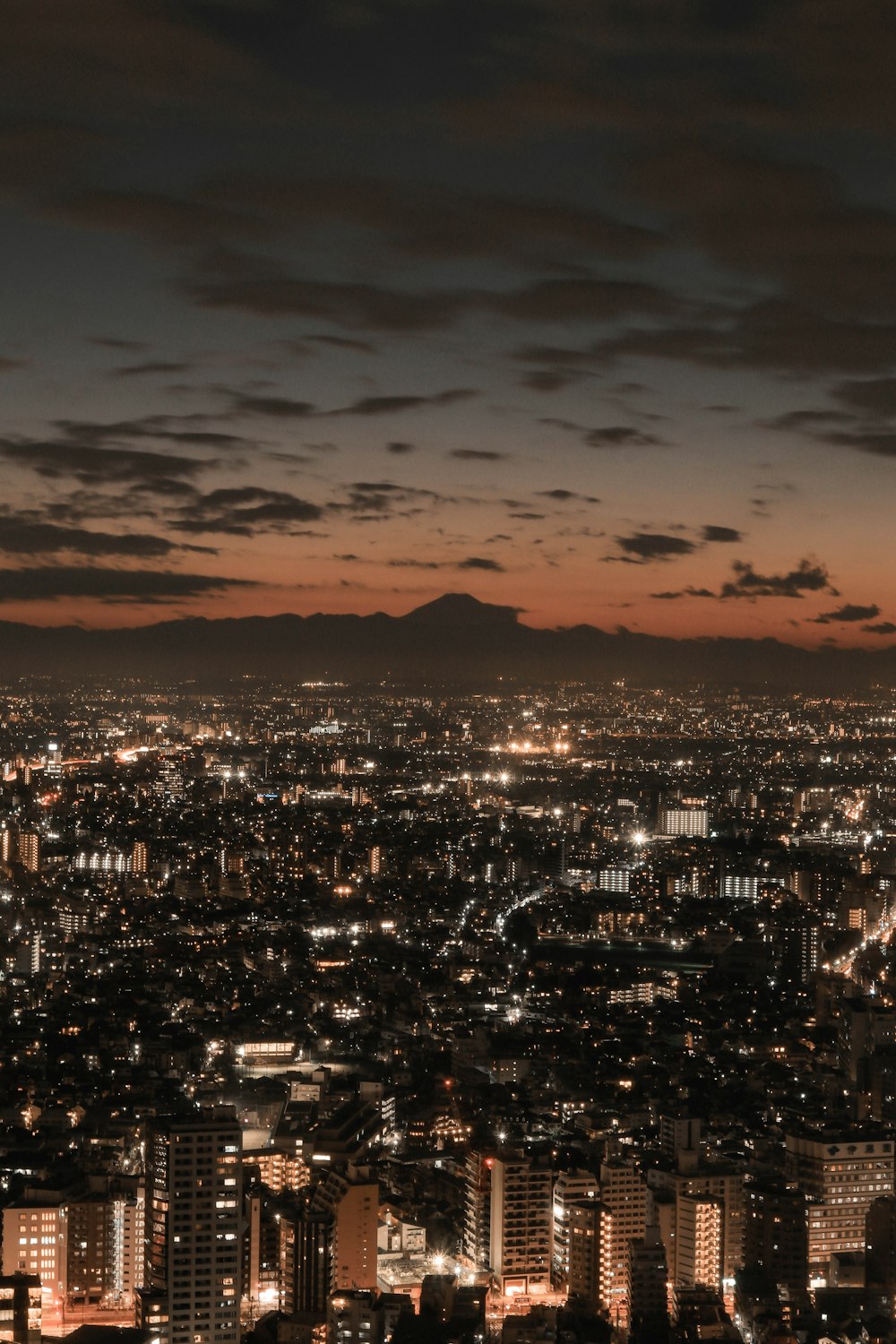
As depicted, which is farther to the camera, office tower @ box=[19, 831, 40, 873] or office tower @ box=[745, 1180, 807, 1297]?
office tower @ box=[19, 831, 40, 873]

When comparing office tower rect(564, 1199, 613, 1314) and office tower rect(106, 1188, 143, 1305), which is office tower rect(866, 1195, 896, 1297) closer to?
A: office tower rect(564, 1199, 613, 1314)

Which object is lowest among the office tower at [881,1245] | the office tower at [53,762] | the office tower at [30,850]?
the office tower at [881,1245]

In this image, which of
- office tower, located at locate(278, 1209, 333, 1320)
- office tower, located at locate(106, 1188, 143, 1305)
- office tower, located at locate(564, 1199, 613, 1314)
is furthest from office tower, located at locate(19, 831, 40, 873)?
office tower, located at locate(278, 1209, 333, 1320)

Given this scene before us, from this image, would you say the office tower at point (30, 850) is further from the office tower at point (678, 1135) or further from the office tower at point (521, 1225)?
the office tower at point (521, 1225)

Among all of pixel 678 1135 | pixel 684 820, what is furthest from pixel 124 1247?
pixel 684 820

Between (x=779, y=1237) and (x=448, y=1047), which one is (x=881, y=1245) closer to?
(x=779, y=1237)

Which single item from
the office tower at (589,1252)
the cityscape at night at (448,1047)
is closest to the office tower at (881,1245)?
the cityscape at night at (448,1047)

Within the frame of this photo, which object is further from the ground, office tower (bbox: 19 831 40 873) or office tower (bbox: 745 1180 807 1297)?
office tower (bbox: 19 831 40 873)

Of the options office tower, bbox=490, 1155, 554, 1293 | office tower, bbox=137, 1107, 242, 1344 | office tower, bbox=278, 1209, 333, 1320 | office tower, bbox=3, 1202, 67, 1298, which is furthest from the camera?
office tower, bbox=490, 1155, 554, 1293
